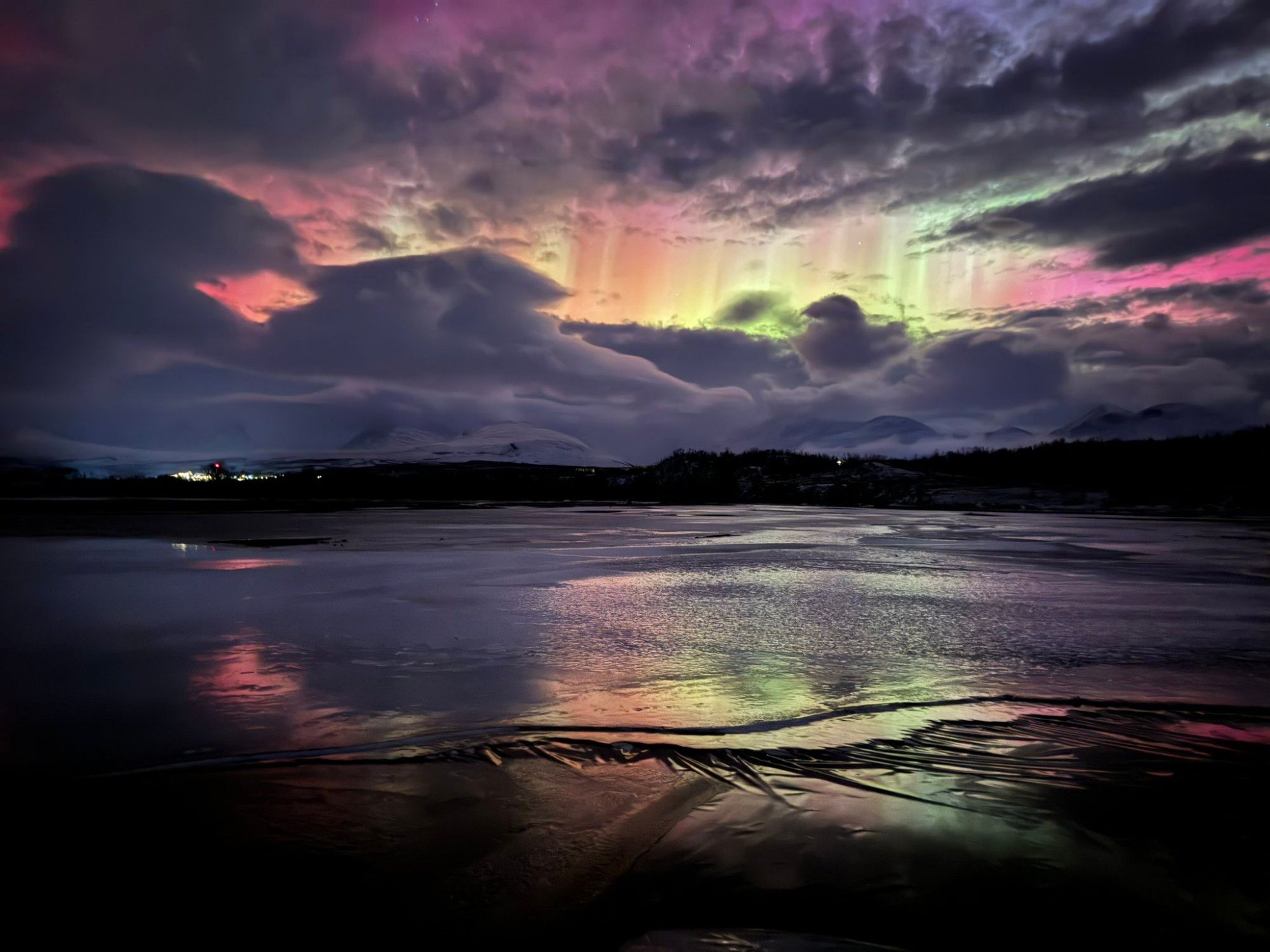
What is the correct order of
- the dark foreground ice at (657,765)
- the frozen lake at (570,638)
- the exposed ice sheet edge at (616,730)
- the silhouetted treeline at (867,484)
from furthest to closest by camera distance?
the silhouetted treeline at (867,484) < the frozen lake at (570,638) < the exposed ice sheet edge at (616,730) < the dark foreground ice at (657,765)

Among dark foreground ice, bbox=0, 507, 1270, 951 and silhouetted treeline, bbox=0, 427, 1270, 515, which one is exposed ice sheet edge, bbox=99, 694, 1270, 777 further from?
silhouetted treeline, bbox=0, 427, 1270, 515

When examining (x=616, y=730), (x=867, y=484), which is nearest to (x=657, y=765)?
(x=616, y=730)

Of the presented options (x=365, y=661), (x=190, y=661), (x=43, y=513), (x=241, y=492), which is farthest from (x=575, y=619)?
(x=241, y=492)

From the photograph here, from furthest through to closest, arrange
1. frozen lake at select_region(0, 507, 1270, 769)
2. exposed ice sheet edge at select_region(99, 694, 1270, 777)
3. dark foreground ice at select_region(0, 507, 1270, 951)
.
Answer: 1. frozen lake at select_region(0, 507, 1270, 769)
2. exposed ice sheet edge at select_region(99, 694, 1270, 777)
3. dark foreground ice at select_region(0, 507, 1270, 951)

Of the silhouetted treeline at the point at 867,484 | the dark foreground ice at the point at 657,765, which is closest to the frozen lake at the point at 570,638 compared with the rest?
the dark foreground ice at the point at 657,765

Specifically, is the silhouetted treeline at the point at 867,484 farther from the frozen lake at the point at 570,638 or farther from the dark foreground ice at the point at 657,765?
the dark foreground ice at the point at 657,765

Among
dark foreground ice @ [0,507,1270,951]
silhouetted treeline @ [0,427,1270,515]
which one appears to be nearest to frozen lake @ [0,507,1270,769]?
dark foreground ice @ [0,507,1270,951]

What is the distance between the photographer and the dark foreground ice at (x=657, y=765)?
313 centimetres

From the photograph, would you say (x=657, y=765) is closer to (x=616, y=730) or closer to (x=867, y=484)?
(x=616, y=730)

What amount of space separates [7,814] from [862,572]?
1306 cm

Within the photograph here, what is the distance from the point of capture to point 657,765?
4.61m

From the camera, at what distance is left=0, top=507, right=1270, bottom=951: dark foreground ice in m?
3.13

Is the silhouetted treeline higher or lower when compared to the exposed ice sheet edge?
higher

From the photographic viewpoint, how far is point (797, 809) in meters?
3.95
